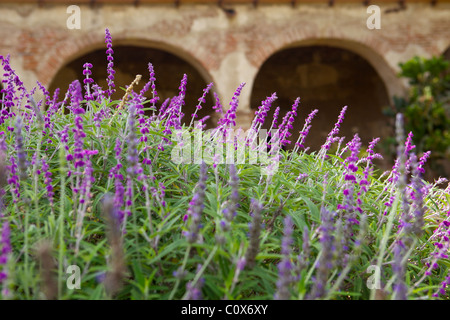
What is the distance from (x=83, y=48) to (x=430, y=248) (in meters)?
7.76

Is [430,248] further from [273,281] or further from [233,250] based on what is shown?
[233,250]

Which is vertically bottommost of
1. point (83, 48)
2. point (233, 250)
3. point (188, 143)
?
point (233, 250)

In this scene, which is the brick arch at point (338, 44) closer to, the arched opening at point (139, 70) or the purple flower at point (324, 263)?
the arched opening at point (139, 70)

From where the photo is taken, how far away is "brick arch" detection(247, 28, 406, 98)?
8969mm

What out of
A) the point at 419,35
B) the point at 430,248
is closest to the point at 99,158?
the point at 430,248

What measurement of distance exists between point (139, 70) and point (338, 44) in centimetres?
534

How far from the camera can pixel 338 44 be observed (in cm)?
968

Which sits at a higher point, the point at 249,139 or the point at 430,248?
the point at 249,139

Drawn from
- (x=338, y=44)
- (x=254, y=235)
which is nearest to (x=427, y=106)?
(x=338, y=44)

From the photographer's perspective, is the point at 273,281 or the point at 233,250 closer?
the point at 233,250

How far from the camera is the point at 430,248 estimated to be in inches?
78.6

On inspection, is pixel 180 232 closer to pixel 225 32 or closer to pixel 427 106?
pixel 225 32
